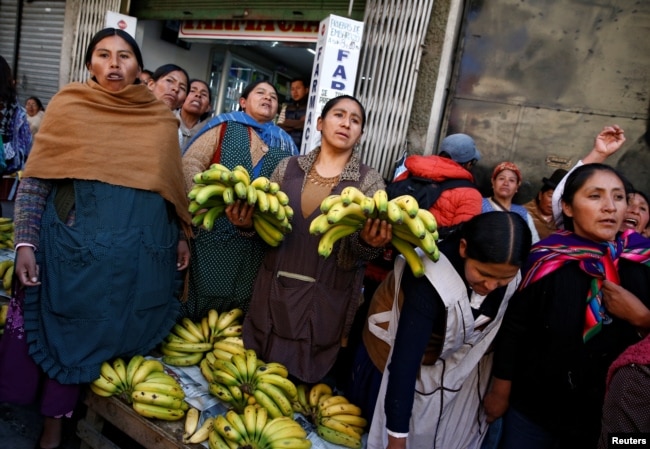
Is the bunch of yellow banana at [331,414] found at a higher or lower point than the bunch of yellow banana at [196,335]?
lower

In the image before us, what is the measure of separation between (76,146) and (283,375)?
165 cm

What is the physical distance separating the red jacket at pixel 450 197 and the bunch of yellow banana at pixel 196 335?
5.06ft

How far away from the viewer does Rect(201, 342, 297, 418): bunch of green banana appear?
2143mm

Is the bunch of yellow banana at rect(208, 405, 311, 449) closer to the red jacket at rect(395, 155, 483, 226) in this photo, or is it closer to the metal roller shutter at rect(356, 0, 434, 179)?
the red jacket at rect(395, 155, 483, 226)

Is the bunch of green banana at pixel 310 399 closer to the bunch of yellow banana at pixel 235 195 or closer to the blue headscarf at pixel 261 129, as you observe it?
the bunch of yellow banana at pixel 235 195

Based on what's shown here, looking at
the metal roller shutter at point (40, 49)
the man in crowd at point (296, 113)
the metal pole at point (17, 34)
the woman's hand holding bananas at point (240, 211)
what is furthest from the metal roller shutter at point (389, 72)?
the metal pole at point (17, 34)

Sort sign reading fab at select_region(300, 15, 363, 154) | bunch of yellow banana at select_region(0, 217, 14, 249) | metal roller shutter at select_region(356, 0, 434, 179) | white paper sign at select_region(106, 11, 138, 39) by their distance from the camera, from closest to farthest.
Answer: bunch of yellow banana at select_region(0, 217, 14, 249)
sign reading fab at select_region(300, 15, 363, 154)
metal roller shutter at select_region(356, 0, 434, 179)
white paper sign at select_region(106, 11, 138, 39)

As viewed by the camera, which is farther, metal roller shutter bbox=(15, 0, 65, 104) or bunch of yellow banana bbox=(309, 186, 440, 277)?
metal roller shutter bbox=(15, 0, 65, 104)

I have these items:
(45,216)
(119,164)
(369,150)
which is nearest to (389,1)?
(369,150)

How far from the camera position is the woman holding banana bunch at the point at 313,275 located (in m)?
2.38

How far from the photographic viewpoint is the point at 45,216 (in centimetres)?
221

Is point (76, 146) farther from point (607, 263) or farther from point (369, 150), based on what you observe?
point (369, 150)

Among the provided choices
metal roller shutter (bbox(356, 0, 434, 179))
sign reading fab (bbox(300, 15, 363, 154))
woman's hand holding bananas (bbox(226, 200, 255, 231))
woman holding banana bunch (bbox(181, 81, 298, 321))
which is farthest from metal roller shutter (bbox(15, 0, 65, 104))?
woman's hand holding bananas (bbox(226, 200, 255, 231))

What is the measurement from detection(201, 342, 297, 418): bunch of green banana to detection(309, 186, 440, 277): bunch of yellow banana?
83cm
